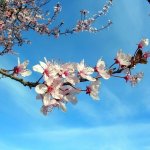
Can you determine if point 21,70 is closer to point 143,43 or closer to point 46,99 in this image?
point 46,99

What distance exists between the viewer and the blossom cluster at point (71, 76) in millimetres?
4738

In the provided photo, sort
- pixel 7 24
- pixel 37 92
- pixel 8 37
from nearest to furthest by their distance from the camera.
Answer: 1. pixel 37 92
2. pixel 7 24
3. pixel 8 37

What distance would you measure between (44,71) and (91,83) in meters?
0.64

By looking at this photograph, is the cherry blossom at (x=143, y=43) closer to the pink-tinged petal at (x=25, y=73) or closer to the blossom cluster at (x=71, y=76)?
the blossom cluster at (x=71, y=76)

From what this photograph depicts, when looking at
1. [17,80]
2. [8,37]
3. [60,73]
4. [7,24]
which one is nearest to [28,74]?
[17,80]

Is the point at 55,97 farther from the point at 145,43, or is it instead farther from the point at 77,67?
the point at 145,43

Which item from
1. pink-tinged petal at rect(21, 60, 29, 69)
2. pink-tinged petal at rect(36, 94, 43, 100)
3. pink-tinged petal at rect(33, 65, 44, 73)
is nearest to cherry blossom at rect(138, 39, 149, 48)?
→ pink-tinged petal at rect(33, 65, 44, 73)

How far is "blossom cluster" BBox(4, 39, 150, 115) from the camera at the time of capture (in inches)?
187

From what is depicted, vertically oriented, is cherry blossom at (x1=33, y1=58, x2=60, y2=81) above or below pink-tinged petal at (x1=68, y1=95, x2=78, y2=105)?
above

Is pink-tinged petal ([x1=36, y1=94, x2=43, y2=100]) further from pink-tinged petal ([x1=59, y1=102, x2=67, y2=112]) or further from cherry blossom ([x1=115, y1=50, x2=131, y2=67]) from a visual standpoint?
cherry blossom ([x1=115, y1=50, x2=131, y2=67])

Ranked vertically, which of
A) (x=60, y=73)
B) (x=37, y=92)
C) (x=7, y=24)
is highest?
(x=7, y=24)

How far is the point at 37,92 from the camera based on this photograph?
4.60 metres

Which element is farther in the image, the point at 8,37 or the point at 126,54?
the point at 8,37

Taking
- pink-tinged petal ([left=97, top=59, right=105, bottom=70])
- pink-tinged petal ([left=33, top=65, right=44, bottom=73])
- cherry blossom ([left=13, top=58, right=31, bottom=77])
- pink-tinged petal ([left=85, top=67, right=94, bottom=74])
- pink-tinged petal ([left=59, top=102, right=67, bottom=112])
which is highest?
cherry blossom ([left=13, top=58, right=31, bottom=77])
